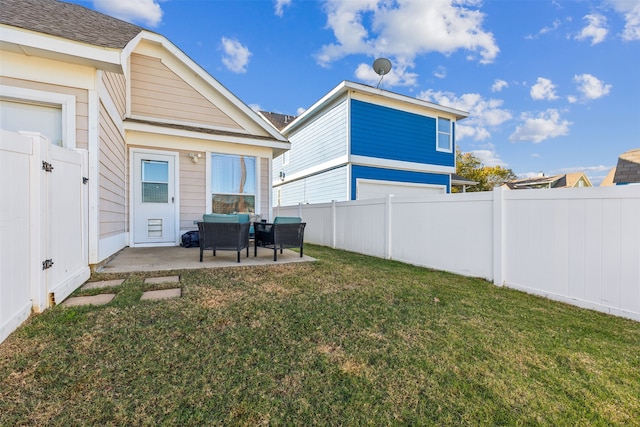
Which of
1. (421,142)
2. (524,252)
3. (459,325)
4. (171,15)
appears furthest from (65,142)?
(421,142)

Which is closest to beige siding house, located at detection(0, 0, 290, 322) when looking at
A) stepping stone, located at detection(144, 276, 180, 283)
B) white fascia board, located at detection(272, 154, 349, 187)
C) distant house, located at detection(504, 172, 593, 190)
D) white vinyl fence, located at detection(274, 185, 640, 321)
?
stepping stone, located at detection(144, 276, 180, 283)

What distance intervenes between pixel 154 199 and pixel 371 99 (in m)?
8.01

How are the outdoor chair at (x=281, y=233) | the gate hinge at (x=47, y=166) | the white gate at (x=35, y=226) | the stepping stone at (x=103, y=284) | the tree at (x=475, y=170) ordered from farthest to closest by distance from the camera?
the tree at (x=475, y=170) < the outdoor chair at (x=281, y=233) < the stepping stone at (x=103, y=284) < the gate hinge at (x=47, y=166) < the white gate at (x=35, y=226)

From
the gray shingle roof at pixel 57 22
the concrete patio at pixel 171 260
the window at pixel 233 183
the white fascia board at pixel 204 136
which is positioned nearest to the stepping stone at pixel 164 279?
the concrete patio at pixel 171 260

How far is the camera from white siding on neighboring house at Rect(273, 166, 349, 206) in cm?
1045

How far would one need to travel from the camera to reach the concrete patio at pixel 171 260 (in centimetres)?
449

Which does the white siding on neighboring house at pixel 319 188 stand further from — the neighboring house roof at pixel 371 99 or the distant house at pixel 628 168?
the distant house at pixel 628 168

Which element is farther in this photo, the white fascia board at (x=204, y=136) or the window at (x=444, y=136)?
the window at (x=444, y=136)

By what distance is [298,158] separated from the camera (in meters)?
13.7

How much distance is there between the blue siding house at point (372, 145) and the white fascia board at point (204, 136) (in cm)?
322

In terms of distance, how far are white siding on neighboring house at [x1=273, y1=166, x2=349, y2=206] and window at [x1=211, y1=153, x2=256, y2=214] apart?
12.3 ft

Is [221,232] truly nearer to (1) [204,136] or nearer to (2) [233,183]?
(2) [233,183]

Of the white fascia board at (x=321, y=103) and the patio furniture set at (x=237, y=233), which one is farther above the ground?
the white fascia board at (x=321, y=103)

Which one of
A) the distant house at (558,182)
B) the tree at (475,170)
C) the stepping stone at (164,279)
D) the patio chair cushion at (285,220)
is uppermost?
the tree at (475,170)
